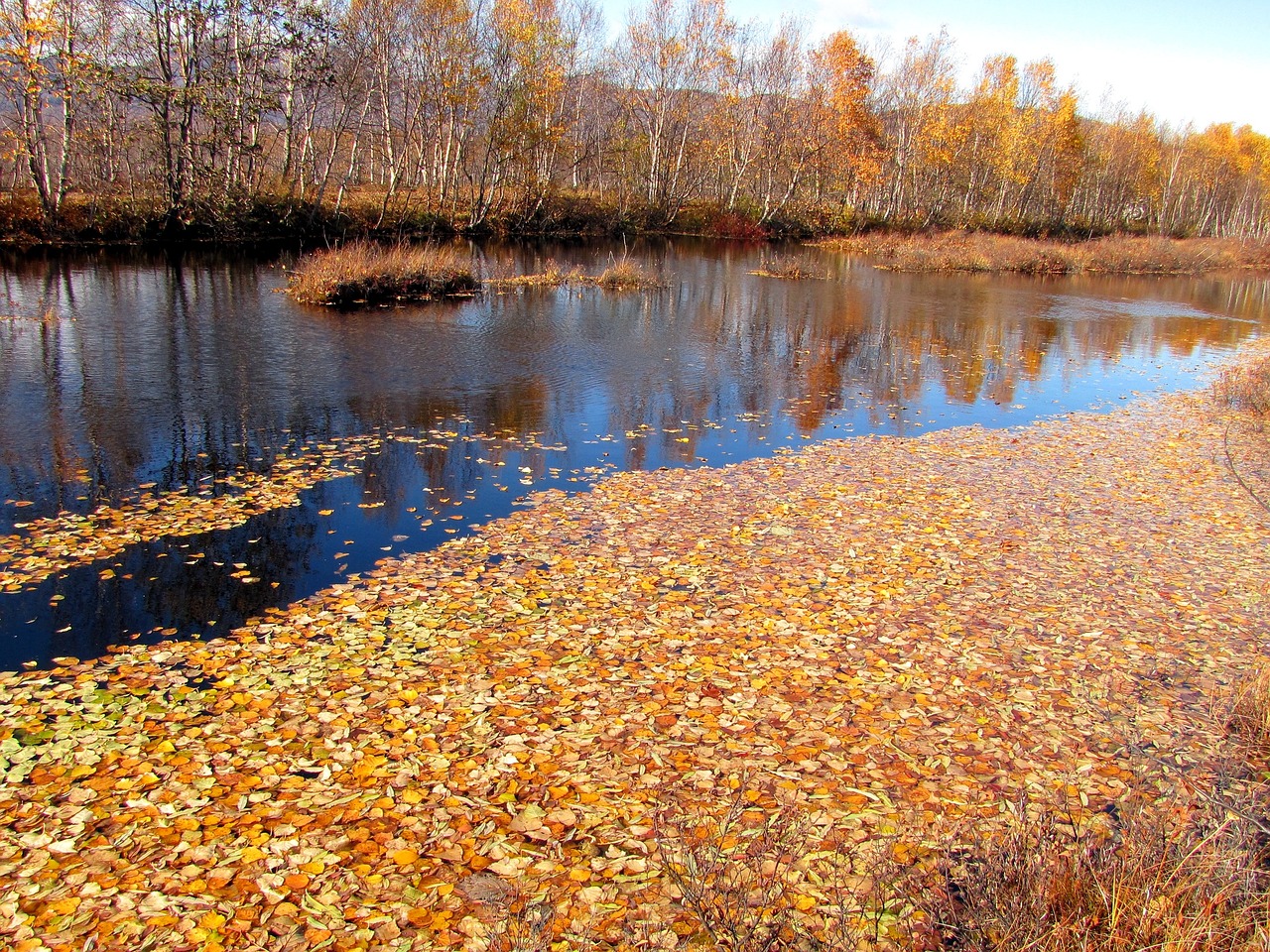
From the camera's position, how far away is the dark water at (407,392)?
922 cm

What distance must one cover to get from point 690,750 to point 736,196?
73.0 m

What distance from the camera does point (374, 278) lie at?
86.0 ft

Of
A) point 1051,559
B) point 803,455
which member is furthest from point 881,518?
point 803,455

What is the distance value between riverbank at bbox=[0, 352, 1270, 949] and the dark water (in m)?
1.37

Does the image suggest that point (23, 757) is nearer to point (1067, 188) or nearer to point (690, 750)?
point (690, 750)

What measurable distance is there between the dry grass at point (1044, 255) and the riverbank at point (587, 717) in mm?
44165

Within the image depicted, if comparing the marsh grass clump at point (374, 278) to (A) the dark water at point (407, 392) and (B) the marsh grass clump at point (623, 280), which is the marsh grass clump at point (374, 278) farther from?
(B) the marsh grass clump at point (623, 280)

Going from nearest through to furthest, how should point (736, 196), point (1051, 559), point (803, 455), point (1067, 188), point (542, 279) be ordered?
point (1051, 559) → point (803, 455) → point (542, 279) → point (736, 196) → point (1067, 188)

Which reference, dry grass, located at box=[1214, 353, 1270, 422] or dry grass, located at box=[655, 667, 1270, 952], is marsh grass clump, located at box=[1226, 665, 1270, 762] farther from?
dry grass, located at box=[1214, 353, 1270, 422]

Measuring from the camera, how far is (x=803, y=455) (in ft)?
45.9

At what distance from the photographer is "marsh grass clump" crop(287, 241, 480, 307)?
83.4ft

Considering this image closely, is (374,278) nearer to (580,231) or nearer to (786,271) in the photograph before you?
(786,271)

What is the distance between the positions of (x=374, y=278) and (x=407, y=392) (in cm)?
1090

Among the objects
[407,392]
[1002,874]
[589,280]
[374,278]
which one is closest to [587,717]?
[1002,874]
